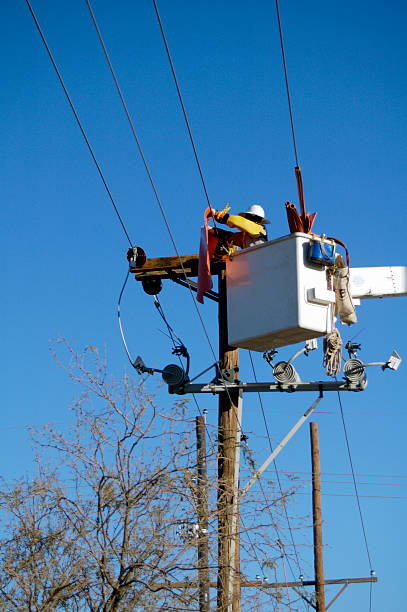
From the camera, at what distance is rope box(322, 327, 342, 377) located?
13617mm

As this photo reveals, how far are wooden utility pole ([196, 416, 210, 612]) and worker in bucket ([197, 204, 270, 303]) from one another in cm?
196

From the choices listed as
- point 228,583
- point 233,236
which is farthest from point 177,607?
point 233,236

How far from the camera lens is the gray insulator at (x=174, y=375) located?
13.0 metres

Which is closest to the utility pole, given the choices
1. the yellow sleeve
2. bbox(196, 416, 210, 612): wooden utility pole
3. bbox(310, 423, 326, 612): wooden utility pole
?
bbox(196, 416, 210, 612): wooden utility pole

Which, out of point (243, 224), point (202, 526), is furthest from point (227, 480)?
point (243, 224)

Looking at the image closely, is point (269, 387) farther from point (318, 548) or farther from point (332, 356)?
point (318, 548)

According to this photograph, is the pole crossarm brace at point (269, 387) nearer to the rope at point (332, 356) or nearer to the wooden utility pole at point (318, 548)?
the rope at point (332, 356)

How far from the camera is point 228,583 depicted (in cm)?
1086

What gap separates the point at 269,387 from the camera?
1290cm

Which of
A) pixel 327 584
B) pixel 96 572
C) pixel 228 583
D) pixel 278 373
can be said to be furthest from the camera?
pixel 327 584

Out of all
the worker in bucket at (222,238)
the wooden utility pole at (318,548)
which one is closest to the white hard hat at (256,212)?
the worker in bucket at (222,238)

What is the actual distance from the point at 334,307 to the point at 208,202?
2082mm

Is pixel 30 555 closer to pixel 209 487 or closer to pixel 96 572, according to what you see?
pixel 96 572

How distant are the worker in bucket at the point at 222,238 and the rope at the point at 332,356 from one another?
1.86 m
